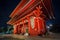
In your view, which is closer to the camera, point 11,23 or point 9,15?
point 9,15

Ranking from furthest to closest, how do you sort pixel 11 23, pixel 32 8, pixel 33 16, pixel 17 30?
pixel 11 23, pixel 17 30, pixel 33 16, pixel 32 8

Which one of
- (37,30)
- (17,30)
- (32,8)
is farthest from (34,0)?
(17,30)

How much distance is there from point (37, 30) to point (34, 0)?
4.52 feet

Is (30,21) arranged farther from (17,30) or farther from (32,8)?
(17,30)

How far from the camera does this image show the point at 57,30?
8.76m

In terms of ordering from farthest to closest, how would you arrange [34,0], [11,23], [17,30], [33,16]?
[11,23], [17,30], [33,16], [34,0]

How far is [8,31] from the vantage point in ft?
27.2

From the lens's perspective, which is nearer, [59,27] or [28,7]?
[28,7]

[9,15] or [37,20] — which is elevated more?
[9,15]

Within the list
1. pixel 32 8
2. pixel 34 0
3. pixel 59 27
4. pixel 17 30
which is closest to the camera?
pixel 34 0

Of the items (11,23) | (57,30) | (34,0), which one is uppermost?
(34,0)

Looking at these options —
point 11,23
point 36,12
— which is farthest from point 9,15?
point 36,12

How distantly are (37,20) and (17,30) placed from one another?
3.12 m

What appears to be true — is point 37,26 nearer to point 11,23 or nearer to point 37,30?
point 37,30
